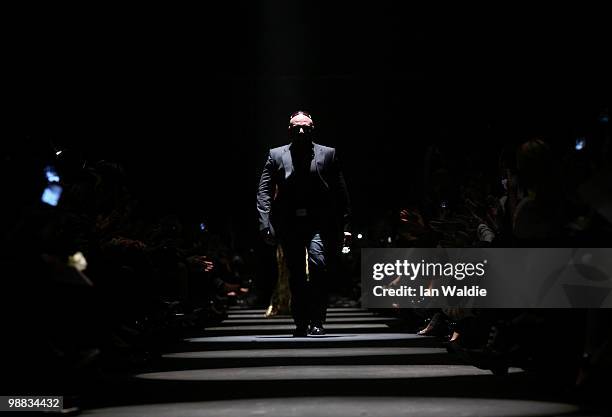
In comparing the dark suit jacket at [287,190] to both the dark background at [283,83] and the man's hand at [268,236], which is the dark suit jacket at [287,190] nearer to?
the man's hand at [268,236]

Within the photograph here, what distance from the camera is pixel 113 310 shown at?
533cm

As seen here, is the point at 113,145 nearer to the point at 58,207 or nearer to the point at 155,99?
the point at 155,99

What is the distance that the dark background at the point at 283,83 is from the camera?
8555 mm

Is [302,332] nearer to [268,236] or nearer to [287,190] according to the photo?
[268,236]

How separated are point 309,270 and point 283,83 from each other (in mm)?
6413

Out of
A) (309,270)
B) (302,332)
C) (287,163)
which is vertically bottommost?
(302,332)

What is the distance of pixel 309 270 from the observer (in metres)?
8.77

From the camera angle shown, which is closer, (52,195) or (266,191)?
(52,195)

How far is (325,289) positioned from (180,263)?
3.75 ft

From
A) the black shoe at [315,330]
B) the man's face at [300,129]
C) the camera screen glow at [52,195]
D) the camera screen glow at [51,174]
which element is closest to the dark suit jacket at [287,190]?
the man's face at [300,129]

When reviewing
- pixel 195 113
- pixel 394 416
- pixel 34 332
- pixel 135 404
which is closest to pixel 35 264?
pixel 34 332

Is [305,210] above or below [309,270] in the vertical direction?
above

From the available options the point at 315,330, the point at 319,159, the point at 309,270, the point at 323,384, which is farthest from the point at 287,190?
the point at 323,384

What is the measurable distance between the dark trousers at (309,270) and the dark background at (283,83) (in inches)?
72.0
